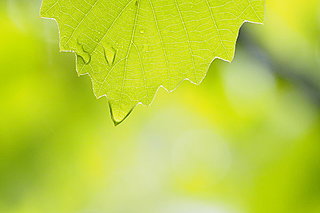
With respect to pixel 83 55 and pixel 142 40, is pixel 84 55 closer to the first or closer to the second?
pixel 83 55

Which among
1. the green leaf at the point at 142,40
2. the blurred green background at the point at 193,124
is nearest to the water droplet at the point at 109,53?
the green leaf at the point at 142,40

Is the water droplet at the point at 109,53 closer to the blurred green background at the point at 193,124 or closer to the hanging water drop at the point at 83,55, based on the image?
the hanging water drop at the point at 83,55

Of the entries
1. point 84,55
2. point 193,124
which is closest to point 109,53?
point 84,55

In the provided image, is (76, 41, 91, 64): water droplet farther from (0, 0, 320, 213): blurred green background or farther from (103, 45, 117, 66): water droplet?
(0, 0, 320, 213): blurred green background

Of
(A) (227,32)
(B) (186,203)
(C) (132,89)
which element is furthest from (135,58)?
(B) (186,203)

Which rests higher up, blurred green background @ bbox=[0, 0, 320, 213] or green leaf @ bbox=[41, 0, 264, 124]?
green leaf @ bbox=[41, 0, 264, 124]

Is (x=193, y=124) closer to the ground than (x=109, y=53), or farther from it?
closer to the ground

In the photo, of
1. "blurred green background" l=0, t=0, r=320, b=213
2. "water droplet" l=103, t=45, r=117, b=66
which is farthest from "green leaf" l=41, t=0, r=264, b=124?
"blurred green background" l=0, t=0, r=320, b=213
